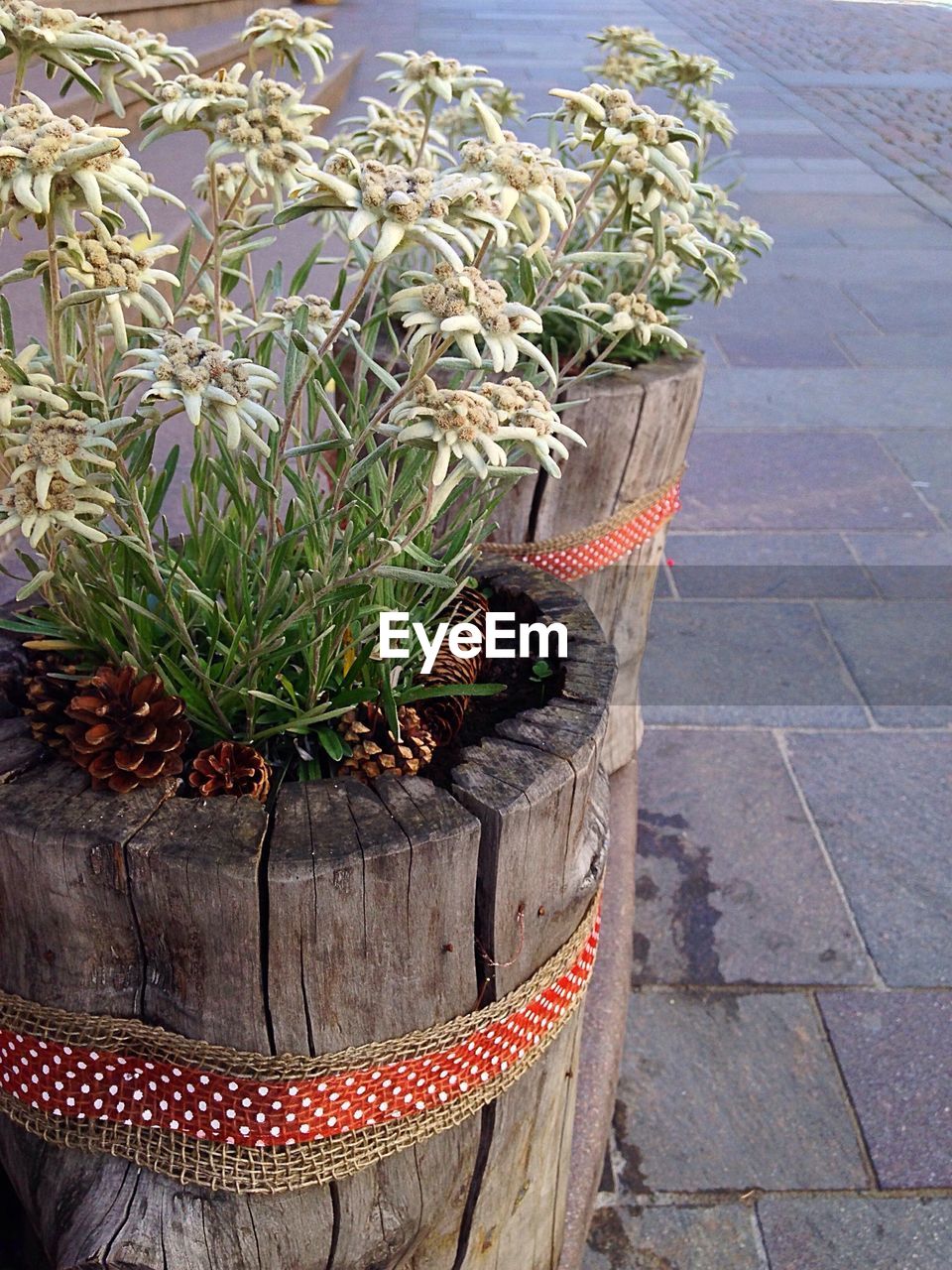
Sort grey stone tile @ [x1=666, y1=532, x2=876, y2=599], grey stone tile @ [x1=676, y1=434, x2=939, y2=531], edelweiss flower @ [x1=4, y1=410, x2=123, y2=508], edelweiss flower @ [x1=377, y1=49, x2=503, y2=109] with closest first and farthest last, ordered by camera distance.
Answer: edelweiss flower @ [x1=4, y1=410, x2=123, y2=508]
edelweiss flower @ [x1=377, y1=49, x2=503, y2=109]
grey stone tile @ [x1=666, y1=532, x2=876, y2=599]
grey stone tile @ [x1=676, y1=434, x2=939, y2=531]

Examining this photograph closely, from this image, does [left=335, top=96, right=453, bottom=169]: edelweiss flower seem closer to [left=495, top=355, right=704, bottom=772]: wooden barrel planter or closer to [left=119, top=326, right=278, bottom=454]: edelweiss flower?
[left=495, top=355, right=704, bottom=772]: wooden barrel planter

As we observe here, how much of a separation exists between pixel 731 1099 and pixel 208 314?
4.90ft

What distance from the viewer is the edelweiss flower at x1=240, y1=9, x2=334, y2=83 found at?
1210 millimetres

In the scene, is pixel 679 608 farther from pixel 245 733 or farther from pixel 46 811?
pixel 46 811

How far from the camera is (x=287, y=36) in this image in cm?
123

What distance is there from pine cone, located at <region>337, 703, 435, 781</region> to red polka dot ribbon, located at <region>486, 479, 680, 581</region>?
0.83m

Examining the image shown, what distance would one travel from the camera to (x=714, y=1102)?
197 cm

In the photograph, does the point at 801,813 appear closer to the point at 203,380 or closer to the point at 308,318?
the point at 308,318

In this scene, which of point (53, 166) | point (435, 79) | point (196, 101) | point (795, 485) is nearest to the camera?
point (53, 166)

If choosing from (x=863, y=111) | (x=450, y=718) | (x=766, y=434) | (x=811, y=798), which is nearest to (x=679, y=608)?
(x=811, y=798)

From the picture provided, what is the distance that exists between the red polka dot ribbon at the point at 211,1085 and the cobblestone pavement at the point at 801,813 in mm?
770

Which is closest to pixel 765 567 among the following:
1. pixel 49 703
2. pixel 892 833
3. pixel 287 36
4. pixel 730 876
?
pixel 892 833

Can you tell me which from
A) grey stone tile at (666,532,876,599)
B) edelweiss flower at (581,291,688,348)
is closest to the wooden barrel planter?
edelweiss flower at (581,291,688,348)

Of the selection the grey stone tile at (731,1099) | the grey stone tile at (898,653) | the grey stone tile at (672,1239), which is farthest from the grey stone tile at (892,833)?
the grey stone tile at (672,1239)
